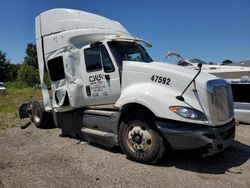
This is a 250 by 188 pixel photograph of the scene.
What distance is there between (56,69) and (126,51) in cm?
247

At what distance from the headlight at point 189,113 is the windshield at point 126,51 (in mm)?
1976

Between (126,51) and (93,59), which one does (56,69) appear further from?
(126,51)

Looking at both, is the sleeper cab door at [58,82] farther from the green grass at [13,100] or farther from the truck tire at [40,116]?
the green grass at [13,100]

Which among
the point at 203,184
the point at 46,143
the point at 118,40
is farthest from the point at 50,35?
the point at 203,184

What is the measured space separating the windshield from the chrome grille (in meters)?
2.21

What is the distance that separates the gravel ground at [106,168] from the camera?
498 cm

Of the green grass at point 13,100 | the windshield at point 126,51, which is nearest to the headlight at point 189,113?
the windshield at point 126,51

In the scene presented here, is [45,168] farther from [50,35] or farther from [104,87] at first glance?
[50,35]

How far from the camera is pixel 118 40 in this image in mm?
7129

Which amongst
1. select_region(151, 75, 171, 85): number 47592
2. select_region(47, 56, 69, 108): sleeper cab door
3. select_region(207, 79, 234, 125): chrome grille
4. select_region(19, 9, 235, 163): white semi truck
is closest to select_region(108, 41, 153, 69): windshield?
select_region(19, 9, 235, 163): white semi truck

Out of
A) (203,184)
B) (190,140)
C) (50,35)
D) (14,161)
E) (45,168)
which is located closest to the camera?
(203,184)

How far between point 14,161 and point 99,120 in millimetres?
2079

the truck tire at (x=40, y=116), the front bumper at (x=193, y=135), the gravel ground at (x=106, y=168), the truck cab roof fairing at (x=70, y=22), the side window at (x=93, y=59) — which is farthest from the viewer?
the truck tire at (x=40, y=116)

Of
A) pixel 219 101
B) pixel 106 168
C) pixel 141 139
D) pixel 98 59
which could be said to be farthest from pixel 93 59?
pixel 219 101
